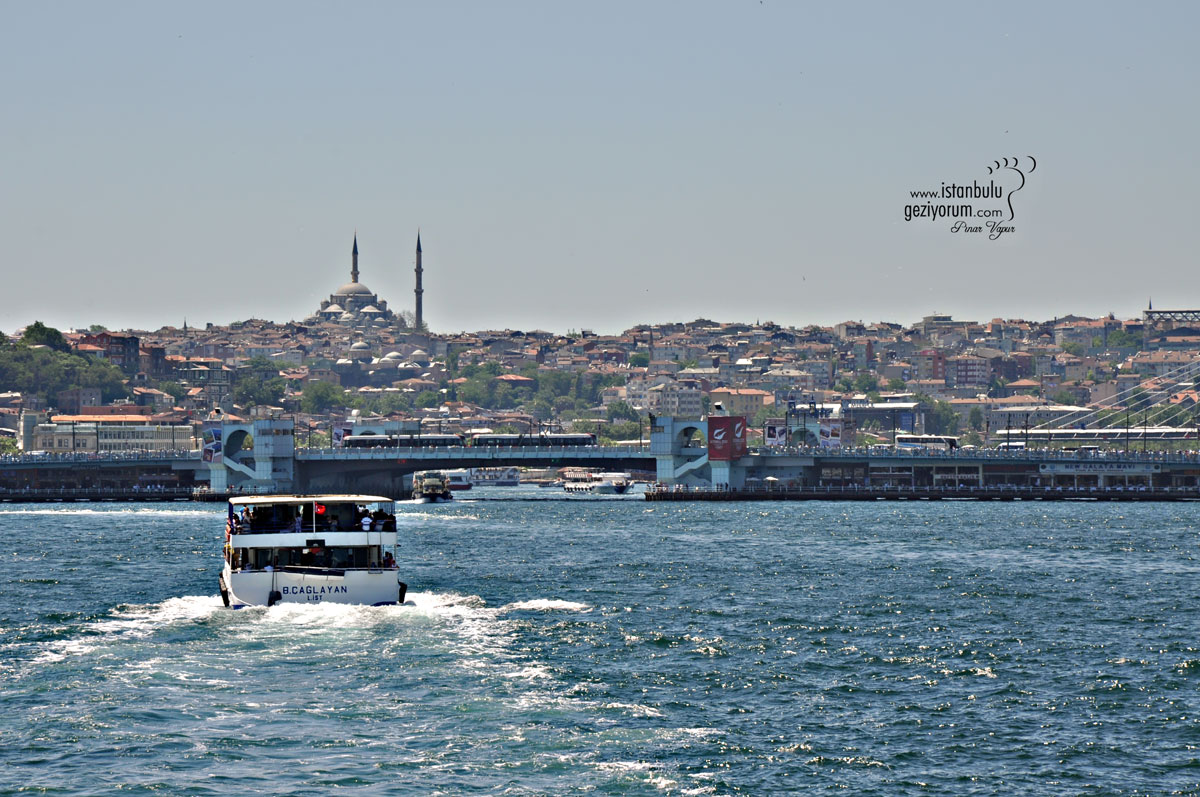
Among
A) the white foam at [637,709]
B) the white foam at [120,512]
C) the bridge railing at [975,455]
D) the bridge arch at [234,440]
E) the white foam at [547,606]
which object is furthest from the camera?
the bridge arch at [234,440]

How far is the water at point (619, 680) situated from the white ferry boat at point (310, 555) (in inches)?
35.6

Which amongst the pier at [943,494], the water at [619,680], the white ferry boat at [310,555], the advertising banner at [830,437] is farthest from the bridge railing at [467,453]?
the white ferry boat at [310,555]

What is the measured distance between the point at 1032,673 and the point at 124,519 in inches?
3079

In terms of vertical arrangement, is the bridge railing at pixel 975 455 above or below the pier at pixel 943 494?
above

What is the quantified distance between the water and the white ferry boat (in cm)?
90

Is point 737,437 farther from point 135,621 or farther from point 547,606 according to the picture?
point 135,621

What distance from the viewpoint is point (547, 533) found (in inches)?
3703

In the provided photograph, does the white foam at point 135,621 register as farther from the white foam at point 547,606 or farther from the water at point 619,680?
the white foam at point 547,606

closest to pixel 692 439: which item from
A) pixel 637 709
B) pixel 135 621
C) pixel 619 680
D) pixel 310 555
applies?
pixel 310 555

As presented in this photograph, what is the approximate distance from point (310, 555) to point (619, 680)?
14.2 m

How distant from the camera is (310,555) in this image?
164 feet

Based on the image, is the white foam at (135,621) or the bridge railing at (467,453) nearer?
the white foam at (135,621)

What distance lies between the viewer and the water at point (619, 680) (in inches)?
1177

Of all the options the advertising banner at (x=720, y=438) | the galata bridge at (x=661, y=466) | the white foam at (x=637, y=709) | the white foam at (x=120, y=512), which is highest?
the advertising banner at (x=720, y=438)
